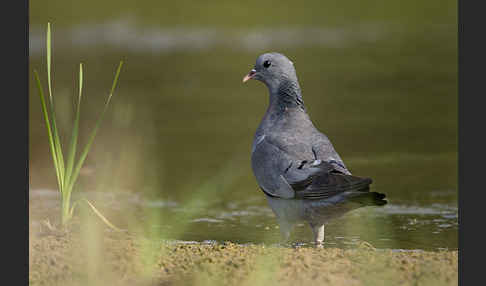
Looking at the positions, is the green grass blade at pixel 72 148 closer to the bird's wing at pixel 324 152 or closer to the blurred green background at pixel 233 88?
the blurred green background at pixel 233 88

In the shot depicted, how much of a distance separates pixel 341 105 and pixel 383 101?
758mm

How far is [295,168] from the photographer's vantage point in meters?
6.43

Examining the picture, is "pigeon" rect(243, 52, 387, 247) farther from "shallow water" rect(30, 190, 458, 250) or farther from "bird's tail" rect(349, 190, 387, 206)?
"shallow water" rect(30, 190, 458, 250)

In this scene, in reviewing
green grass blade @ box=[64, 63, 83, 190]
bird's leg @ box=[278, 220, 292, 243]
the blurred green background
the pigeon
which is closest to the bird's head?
the pigeon

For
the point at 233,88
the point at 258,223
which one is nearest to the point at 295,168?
the point at 258,223

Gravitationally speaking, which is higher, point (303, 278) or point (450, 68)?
point (450, 68)

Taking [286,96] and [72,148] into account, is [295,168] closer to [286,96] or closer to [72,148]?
[286,96]

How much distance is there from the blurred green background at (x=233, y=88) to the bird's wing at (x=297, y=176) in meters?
1.65

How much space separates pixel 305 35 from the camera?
73.2 ft

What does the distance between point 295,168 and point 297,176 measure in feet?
0.28

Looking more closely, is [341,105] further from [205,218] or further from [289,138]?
[289,138]

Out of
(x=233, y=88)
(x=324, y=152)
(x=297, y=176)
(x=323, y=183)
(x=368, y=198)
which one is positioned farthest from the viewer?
(x=233, y=88)

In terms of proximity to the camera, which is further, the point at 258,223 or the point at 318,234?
the point at 258,223

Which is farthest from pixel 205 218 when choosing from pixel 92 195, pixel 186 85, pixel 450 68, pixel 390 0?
pixel 390 0
